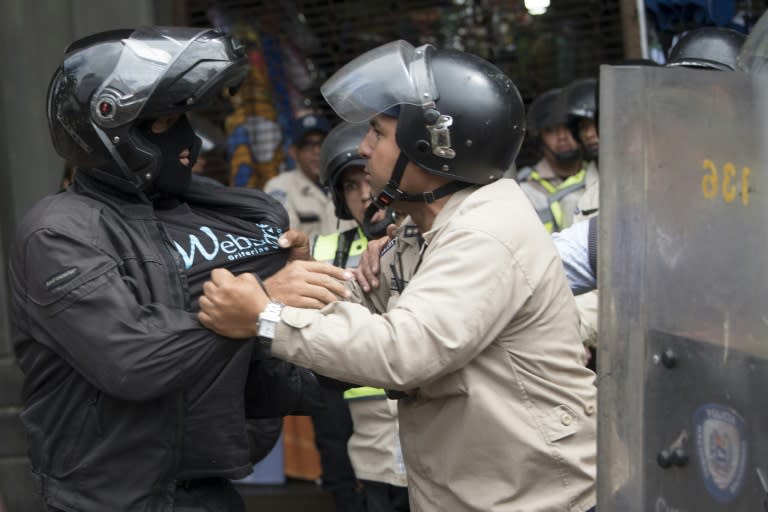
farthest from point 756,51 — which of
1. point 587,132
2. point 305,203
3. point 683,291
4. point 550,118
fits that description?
point 305,203

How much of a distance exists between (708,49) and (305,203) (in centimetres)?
307

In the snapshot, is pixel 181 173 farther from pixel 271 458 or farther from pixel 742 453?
pixel 271 458

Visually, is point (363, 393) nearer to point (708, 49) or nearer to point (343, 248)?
point (343, 248)

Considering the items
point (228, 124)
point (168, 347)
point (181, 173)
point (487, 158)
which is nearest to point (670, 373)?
point (487, 158)

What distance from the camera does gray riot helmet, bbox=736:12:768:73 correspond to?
2514mm

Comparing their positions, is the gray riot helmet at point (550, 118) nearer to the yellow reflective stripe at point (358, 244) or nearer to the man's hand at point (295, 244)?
the yellow reflective stripe at point (358, 244)

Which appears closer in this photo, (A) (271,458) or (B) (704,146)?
(B) (704,146)

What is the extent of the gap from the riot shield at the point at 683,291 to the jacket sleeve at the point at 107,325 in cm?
95

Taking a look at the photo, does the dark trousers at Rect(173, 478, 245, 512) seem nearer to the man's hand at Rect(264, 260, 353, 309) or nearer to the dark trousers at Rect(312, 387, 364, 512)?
the man's hand at Rect(264, 260, 353, 309)

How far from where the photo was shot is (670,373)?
2.28m

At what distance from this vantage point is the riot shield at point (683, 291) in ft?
7.16

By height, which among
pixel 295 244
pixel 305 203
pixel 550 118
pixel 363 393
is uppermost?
pixel 295 244

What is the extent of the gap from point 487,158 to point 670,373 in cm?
80

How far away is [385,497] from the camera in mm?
4973
